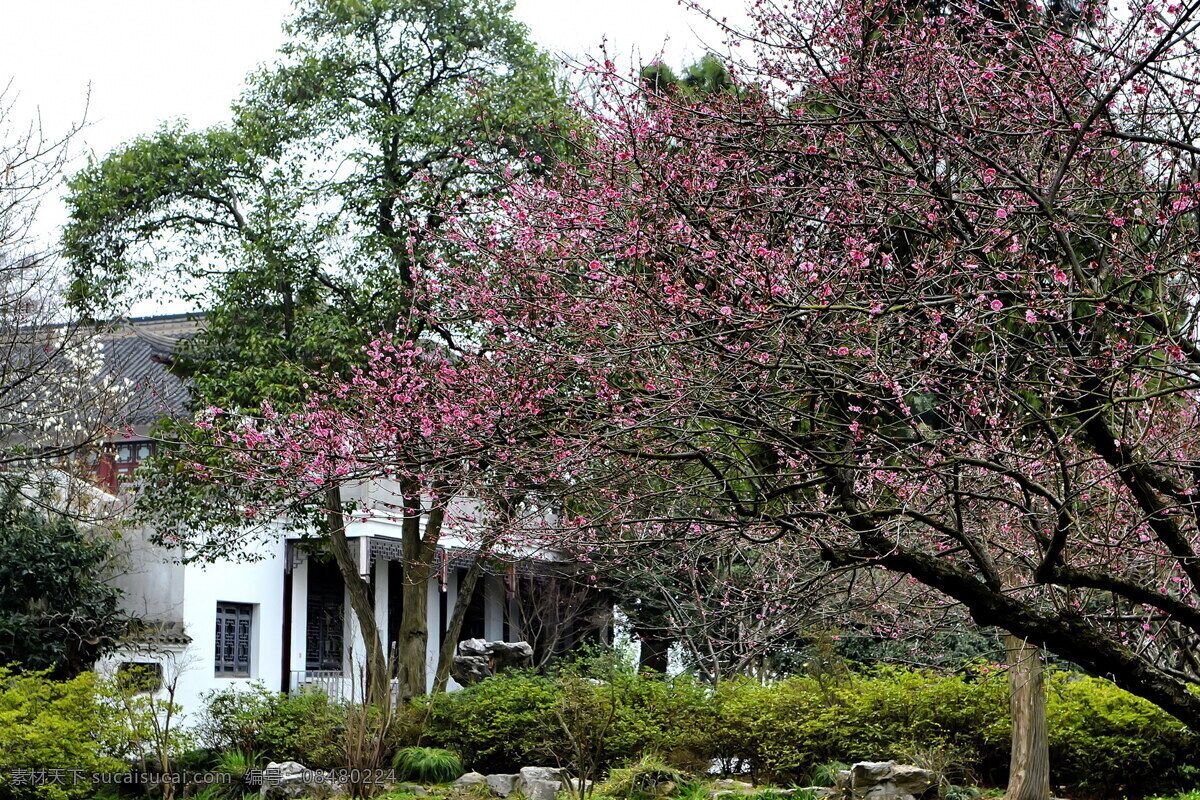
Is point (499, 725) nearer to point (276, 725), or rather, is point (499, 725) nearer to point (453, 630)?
point (453, 630)

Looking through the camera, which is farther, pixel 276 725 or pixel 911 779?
pixel 276 725

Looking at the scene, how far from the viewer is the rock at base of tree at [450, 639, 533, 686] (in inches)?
658

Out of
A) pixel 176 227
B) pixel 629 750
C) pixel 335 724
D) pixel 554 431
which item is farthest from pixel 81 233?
pixel 554 431

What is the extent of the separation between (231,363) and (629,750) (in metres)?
6.50

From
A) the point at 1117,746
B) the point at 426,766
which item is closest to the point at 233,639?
the point at 426,766

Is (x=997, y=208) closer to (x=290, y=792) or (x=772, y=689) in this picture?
(x=772, y=689)

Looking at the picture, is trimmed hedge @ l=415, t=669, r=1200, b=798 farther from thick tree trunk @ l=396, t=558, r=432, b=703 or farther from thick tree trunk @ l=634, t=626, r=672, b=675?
thick tree trunk @ l=634, t=626, r=672, b=675

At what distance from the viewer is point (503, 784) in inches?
471

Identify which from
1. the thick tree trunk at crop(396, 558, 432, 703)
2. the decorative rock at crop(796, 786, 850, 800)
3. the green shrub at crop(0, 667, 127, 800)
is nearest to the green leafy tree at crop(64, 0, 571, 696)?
the thick tree trunk at crop(396, 558, 432, 703)

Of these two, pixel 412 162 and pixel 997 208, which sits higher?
pixel 412 162

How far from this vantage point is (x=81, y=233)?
45.5 feet

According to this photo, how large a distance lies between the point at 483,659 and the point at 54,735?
22.8 ft

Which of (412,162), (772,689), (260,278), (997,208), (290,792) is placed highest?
(412,162)

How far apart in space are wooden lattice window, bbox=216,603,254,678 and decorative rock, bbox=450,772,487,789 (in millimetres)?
7205
